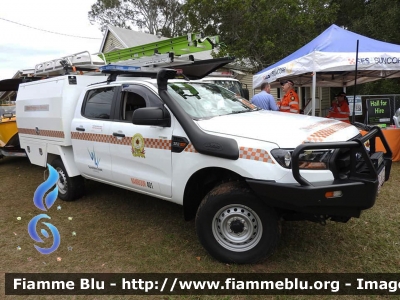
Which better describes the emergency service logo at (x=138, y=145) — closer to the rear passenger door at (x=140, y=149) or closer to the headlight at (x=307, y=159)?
the rear passenger door at (x=140, y=149)

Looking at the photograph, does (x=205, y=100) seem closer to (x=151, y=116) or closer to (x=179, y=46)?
(x=151, y=116)

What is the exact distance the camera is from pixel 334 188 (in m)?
2.54

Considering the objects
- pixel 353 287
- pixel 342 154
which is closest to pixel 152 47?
pixel 342 154

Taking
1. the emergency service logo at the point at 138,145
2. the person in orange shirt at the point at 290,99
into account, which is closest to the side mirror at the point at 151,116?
the emergency service logo at the point at 138,145

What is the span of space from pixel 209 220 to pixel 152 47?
383 cm

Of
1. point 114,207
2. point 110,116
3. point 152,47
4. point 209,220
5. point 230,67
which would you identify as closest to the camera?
point 209,220

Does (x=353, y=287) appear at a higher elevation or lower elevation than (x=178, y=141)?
lower

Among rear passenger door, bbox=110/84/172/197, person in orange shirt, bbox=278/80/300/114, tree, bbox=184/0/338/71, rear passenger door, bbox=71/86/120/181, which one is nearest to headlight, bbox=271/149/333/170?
rear passenger door, bbox=110/84/172/197

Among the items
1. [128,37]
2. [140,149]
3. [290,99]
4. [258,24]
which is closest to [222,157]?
[140,149]

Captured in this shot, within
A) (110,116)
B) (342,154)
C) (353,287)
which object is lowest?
(353,287)

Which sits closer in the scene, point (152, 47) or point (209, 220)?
point (209, 220)

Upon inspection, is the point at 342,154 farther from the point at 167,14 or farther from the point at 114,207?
the point at 167,14

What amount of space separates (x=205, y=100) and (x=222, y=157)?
1.04 m

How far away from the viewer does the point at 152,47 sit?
5766 millimetres
